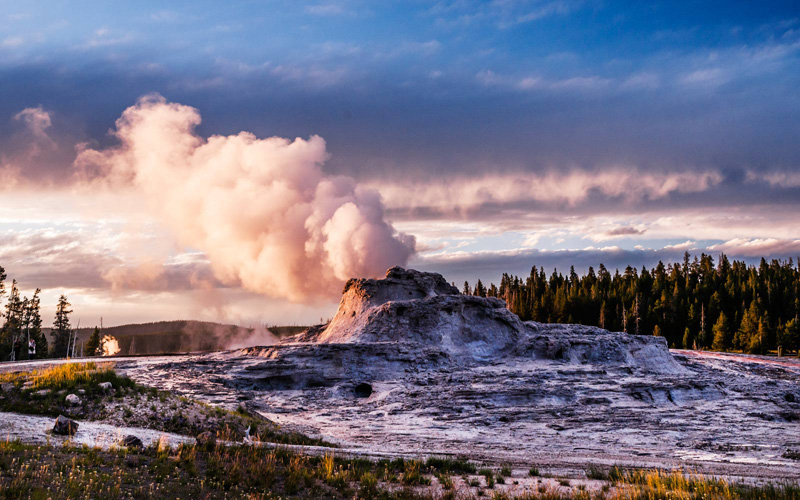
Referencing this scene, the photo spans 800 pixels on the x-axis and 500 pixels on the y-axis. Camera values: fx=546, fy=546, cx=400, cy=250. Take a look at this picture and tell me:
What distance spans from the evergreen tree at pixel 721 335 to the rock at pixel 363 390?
7519 cm

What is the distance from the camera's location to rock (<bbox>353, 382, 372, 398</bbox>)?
46594mm

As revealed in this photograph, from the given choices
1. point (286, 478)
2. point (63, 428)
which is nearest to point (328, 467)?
point (286, 478)

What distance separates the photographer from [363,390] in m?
47.3

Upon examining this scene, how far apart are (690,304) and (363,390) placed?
83824 mm

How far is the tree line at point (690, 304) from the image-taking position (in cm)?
9494

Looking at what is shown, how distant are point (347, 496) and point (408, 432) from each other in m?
16.2

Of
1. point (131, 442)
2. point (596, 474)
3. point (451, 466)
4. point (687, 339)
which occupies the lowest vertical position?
point (451, 466)

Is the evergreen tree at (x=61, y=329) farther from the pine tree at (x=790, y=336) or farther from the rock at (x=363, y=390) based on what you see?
the pine tree at (x=790, y=336)

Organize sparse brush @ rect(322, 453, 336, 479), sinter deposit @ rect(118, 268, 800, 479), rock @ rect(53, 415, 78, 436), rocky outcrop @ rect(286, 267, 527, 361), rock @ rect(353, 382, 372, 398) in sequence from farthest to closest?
rocky outcrop @ rect(286, 267, 527, 361) < rock @ rect(353, 382, 372, 398) < sinter deposit @ rect(118, 268, 800, 479) < rock @ rect(53, 415, 78, 436) < sparse brush @ rect(322, 453, 336, 479)

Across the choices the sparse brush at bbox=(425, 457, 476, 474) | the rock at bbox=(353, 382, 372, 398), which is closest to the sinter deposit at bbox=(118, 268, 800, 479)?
the rock at bbox=(353, 382, 372, 398)

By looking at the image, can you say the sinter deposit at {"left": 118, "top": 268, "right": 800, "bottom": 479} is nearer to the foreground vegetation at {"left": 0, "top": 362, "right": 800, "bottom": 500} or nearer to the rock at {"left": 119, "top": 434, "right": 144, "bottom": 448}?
the foreground vegetation at {"left": 0, "top": 362, "right": 800, "bottom": 500}

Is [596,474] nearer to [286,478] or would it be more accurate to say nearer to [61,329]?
[286,478]

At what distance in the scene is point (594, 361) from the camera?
5497 cm

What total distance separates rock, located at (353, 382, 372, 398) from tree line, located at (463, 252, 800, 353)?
7036cm
